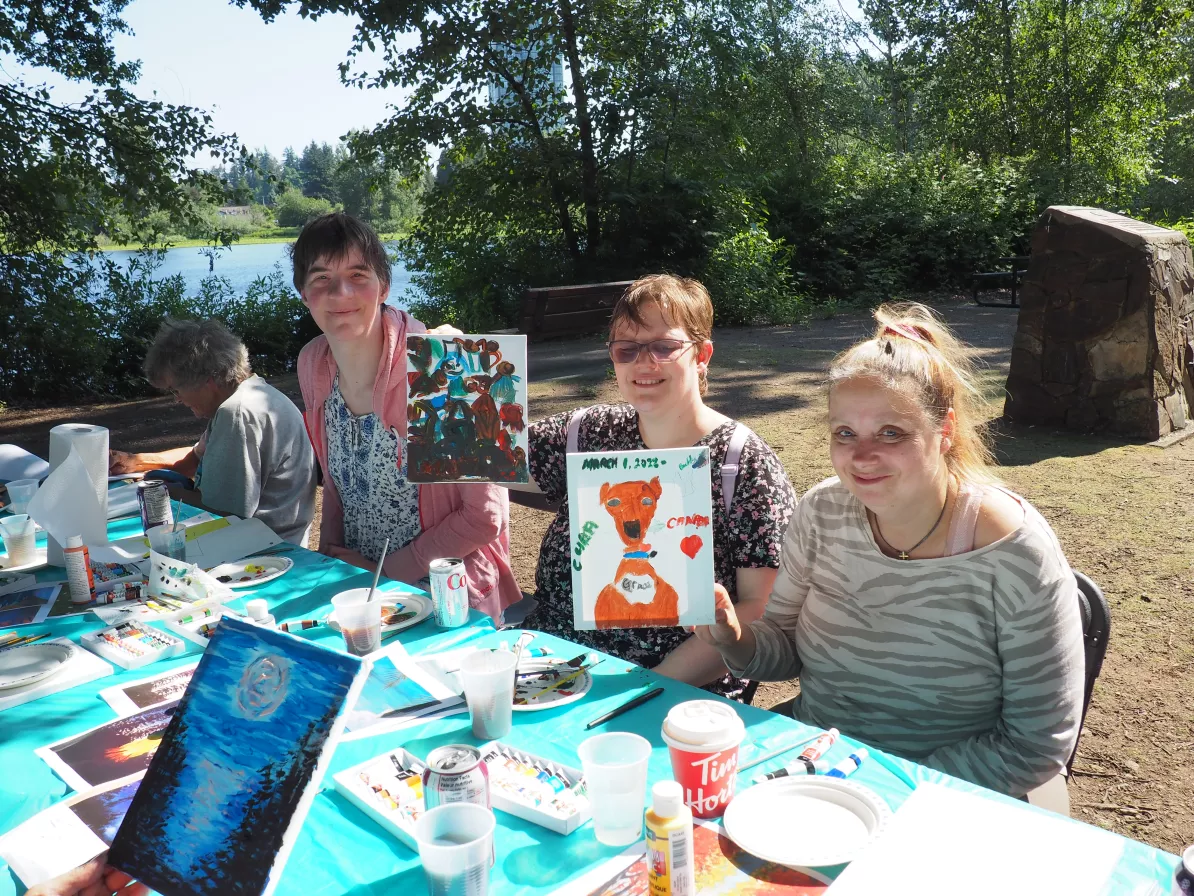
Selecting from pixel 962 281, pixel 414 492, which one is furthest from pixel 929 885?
pixel 962 281

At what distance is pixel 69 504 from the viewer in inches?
112

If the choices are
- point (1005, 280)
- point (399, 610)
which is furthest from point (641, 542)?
point (1005, 280)

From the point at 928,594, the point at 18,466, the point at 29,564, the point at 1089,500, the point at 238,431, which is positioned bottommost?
the point at 1089,500

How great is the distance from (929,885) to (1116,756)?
2470 millimetres

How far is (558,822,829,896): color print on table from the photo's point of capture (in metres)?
1.36

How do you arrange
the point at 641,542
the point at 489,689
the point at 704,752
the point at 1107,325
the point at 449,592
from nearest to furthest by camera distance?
the point at 704,752 < the point at 489,689 < the point at 641,542 < the point at 449,592 < the point at 1107,325

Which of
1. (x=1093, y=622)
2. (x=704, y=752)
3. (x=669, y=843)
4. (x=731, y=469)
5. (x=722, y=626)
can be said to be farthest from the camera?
(x=731, y=469)

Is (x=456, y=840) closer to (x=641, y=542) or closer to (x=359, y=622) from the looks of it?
(x=641, y=542)

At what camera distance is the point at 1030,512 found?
200 centimetres

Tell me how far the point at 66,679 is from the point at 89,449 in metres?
0.94

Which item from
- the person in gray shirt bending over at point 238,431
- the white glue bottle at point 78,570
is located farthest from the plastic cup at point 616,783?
the person in gray shirt bending over at point 238,431

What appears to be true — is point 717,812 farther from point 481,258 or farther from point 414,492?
point 481,258

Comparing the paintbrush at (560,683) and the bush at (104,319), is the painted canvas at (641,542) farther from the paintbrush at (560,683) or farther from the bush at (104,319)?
the bush at (104,319)

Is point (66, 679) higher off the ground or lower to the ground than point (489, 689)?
lower
